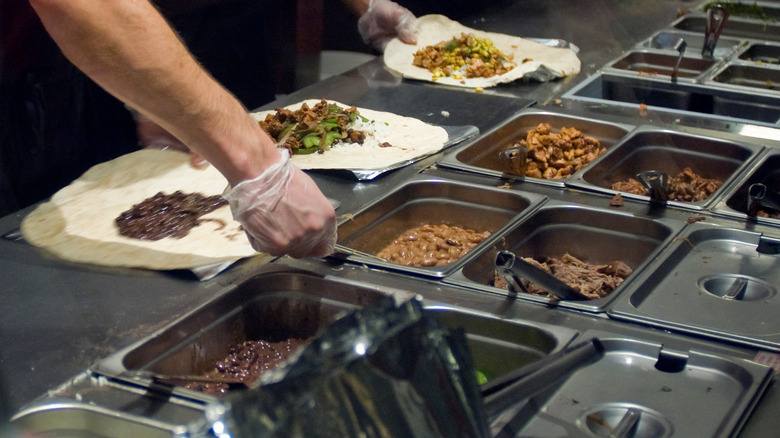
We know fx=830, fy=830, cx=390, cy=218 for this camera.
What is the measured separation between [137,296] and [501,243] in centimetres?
74

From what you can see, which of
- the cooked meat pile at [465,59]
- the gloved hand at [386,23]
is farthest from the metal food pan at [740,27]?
the gloved hand at [386,23]

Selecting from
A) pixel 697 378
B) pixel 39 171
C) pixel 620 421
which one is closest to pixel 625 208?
pixel 697 378

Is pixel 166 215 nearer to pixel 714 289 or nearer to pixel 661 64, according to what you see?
pixel 714 289

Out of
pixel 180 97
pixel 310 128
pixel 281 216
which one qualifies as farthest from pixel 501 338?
pixel 310 128

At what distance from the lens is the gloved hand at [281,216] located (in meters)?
1.61

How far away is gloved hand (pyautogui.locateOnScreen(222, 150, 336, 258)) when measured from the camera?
161 centimetres

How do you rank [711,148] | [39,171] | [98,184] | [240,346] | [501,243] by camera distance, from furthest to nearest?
[39,171] < [711,148] < [98,184] < [501,243] < [240,346]

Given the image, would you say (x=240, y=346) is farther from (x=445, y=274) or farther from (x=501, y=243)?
(x=501, y=243)

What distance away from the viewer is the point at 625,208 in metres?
1.88

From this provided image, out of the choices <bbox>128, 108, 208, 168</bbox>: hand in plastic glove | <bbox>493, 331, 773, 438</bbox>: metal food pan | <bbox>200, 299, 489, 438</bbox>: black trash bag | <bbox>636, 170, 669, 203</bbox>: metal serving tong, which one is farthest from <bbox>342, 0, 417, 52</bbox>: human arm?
<bbox>200, 299, 489, 438</bbox>: black trash bag

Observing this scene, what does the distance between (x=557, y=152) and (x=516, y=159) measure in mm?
217

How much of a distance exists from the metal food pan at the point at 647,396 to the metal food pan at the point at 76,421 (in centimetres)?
50

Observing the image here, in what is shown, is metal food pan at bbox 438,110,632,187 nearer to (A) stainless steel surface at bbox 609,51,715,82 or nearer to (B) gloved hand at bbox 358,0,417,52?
(A) stainless steel surface at bbox 609,51,715,82

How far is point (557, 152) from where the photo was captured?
88.9 inches
